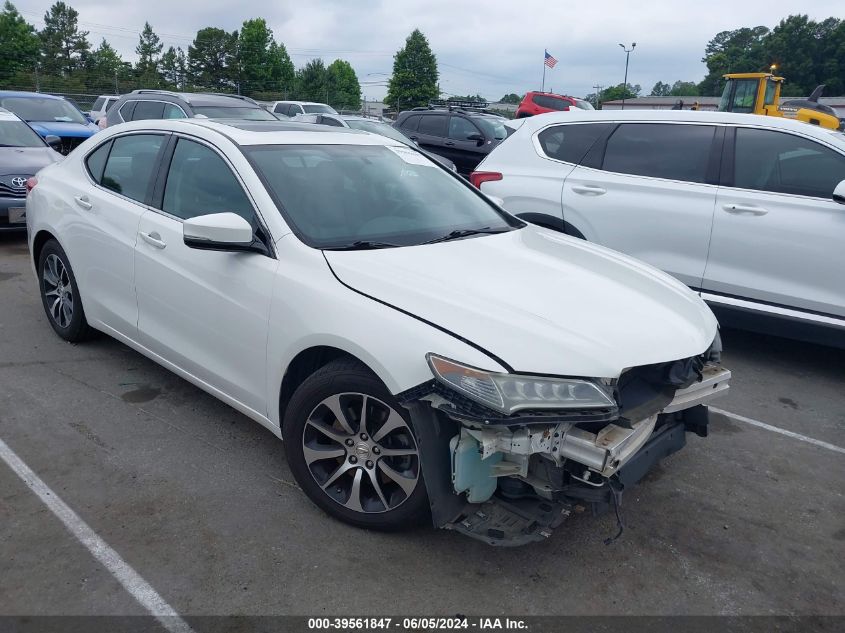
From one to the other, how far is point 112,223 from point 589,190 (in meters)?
3.79

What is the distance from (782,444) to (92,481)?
12.4 feet

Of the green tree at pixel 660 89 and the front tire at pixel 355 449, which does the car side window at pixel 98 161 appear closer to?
the front tire at pixel 355 449

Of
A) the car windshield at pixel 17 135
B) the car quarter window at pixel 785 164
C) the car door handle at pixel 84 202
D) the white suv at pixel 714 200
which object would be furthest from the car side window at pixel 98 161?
the car windshield at pixel 17 135

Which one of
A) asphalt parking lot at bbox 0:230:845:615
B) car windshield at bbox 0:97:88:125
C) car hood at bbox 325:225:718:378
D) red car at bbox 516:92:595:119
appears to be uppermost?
red car at bbox 516:92:595:119

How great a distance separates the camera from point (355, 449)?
304cm

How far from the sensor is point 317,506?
328cm

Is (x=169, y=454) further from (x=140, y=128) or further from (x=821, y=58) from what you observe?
(x=821, y=58)

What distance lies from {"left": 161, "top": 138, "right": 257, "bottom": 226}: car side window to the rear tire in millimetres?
1323

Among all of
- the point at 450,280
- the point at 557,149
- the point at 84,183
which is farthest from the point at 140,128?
the point at 557,149

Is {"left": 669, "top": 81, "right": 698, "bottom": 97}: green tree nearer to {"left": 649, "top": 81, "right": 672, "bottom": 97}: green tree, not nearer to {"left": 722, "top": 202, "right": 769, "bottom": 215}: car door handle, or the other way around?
{"left": 649, "top": 81, "right": 672, "bottom": 97}: green tree

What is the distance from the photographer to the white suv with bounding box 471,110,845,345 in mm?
5145

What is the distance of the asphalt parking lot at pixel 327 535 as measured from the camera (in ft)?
9.00

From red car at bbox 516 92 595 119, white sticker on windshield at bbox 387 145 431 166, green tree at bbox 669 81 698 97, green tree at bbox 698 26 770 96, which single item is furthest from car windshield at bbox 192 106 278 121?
green tree at bbox 669 81 698 97

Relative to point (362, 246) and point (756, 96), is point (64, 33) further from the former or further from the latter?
point (362, 246)
